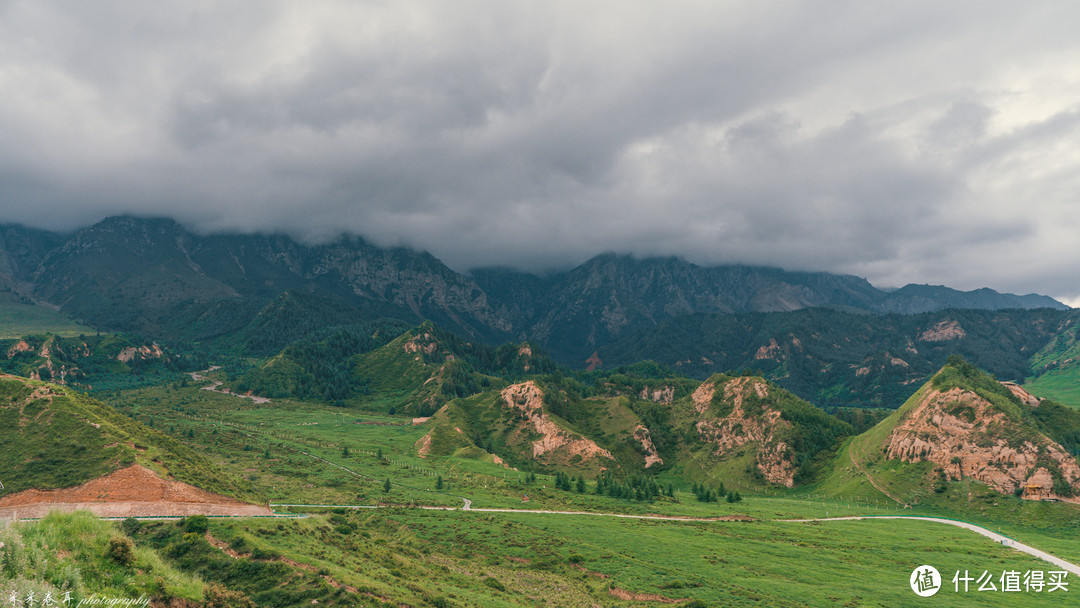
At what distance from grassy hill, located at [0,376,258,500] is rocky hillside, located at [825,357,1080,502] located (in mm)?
215811

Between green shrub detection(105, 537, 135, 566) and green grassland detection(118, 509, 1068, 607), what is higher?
green shrub detection(105, 537, 135, 566)

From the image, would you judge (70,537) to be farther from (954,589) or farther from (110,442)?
(954,589)

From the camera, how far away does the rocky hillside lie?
A: 15475cm

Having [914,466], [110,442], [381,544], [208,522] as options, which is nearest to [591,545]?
[381,544]

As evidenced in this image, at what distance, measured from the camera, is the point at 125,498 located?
7788 centimetres

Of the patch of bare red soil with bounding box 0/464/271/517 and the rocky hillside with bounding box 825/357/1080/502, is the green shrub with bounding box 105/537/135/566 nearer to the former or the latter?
the patch of bare red soil with bounding box 0/464/271/517

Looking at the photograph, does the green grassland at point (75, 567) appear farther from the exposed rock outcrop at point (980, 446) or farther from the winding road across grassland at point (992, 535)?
the exposed rock outcrop at point (980, 446)

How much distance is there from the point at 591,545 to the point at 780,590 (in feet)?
131

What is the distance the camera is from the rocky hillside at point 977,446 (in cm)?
15475

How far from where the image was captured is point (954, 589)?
291 feet

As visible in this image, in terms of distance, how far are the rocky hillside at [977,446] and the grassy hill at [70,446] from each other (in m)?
216

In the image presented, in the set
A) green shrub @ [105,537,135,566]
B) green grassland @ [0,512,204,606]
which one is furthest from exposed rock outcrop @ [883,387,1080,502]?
green shrub @ [105,537,135,566]

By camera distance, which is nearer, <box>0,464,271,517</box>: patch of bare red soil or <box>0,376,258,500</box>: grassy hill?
<box>0,464,271,517</box>: patch of bare red soil

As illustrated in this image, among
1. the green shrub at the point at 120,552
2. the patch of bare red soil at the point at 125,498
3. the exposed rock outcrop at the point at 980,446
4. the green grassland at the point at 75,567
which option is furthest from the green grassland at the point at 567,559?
the exposed rock outcrop at the point at 980,446
